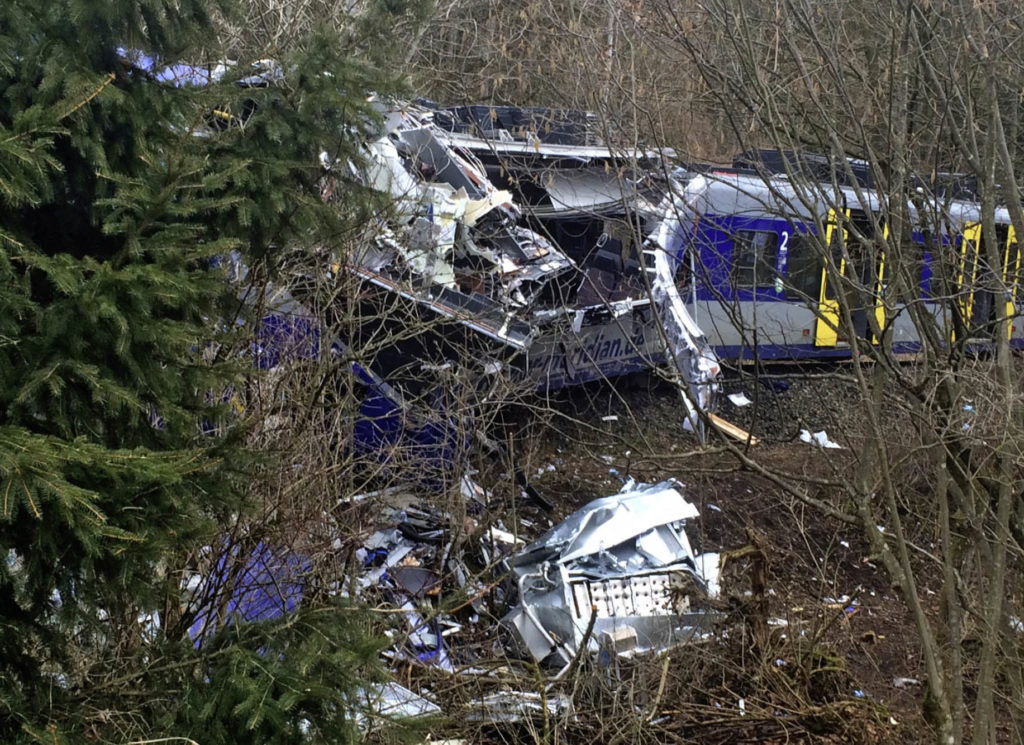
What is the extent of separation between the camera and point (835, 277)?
4.14m

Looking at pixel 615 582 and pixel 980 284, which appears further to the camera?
pixel 615 582

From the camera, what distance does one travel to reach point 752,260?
30.3 ft

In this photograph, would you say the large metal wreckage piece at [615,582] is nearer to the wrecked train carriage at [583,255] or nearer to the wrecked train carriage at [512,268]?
the wrecked train carriage at [512,268]

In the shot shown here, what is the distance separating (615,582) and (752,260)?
3812 millimetres

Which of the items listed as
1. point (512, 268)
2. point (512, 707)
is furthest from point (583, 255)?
point (512, 707)

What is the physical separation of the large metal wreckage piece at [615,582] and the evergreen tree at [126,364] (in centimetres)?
347

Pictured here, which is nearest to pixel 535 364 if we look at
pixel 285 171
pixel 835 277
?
pixel 835 277

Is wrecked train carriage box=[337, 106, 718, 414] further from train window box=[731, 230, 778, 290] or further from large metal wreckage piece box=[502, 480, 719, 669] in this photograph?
large metal wreckage piece box=[502, 480, 719, 669]

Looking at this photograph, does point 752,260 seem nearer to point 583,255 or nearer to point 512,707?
point 583,255

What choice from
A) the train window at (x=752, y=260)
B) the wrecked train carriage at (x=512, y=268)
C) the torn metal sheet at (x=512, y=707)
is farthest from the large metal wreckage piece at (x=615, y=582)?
the train window at (x=752, y=260)

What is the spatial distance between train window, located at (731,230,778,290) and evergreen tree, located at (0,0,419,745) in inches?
85.9

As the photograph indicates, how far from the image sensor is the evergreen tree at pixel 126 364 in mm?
2488

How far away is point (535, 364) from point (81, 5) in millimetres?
7578

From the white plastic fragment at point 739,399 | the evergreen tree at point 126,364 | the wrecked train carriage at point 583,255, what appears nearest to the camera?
the evergreen tree at point 126,364
